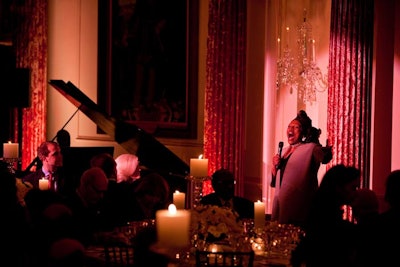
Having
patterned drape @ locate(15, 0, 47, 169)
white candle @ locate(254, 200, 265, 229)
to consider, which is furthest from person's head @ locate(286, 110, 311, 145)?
patterned drape @ locate(15, 0, 47, 169)

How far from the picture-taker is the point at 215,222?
13.3ft

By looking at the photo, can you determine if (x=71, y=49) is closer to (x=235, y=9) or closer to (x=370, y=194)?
(x=235, y=9)

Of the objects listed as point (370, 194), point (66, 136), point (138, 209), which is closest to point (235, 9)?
point (66, 136)

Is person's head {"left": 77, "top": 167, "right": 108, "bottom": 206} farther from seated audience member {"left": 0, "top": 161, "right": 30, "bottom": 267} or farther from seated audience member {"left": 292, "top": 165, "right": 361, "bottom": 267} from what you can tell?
seated audience member {"left": 292, "top": 165, "right": 361, "bottom": 267}

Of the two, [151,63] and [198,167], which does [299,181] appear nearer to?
[198,167]

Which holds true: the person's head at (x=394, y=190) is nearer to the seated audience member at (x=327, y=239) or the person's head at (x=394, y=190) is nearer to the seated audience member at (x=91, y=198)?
the seated audience member at (x=327, y=239)

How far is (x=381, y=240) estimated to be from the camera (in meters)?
3.52

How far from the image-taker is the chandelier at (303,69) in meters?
7.25

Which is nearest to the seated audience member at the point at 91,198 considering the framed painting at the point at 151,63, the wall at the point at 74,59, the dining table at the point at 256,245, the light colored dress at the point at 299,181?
the dining table at the point at 256,245

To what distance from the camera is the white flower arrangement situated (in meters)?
4.03

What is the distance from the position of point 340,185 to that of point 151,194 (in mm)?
1486

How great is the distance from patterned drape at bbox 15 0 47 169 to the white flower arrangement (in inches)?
292

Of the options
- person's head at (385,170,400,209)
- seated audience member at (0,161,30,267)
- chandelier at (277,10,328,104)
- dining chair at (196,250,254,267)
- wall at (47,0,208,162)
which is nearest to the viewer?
seated audience member at (0,161,30,267)

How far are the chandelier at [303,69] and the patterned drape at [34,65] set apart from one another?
15.3 ft
